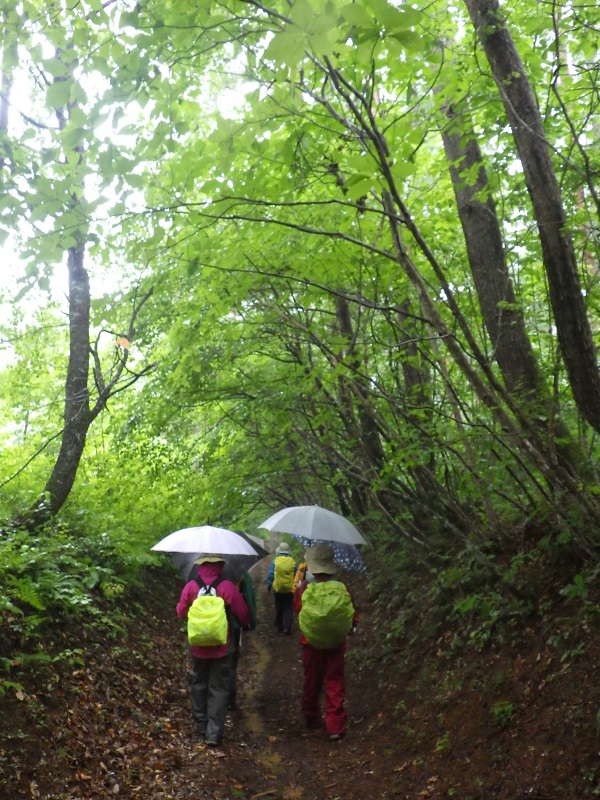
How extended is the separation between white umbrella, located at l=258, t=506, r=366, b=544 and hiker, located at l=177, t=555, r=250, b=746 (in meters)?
1.07

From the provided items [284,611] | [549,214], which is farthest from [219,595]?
[284,611]

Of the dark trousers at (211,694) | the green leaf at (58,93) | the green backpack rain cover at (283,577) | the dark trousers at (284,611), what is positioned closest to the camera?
the green leaf at (58,93)

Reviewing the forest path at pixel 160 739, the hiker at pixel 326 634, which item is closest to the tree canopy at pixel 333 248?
the hiker at pixel 326 634

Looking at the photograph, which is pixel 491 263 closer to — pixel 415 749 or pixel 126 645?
pixel 415 749

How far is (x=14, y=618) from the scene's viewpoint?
20.7 feet

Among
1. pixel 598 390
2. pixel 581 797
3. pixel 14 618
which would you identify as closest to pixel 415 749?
pixel 581 797

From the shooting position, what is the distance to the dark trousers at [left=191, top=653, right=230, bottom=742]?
266 inches

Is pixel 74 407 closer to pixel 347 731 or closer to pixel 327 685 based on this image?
pixel 327 685

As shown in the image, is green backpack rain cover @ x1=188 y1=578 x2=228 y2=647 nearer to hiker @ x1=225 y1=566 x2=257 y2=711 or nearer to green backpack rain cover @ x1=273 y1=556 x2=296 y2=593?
hiker @ x1=225 y1=566 x2=257 y2=711

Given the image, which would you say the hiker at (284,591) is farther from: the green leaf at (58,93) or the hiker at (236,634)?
the green leaf at (58,93)

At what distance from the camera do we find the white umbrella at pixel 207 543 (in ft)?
24.3

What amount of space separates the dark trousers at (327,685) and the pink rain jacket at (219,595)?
0.82 m

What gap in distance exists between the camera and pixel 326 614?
6945 mm

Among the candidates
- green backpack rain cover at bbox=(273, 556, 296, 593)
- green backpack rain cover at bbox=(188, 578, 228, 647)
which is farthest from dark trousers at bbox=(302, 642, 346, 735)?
green backpack rain cover at bbox=(273, 556, 296, 593)
